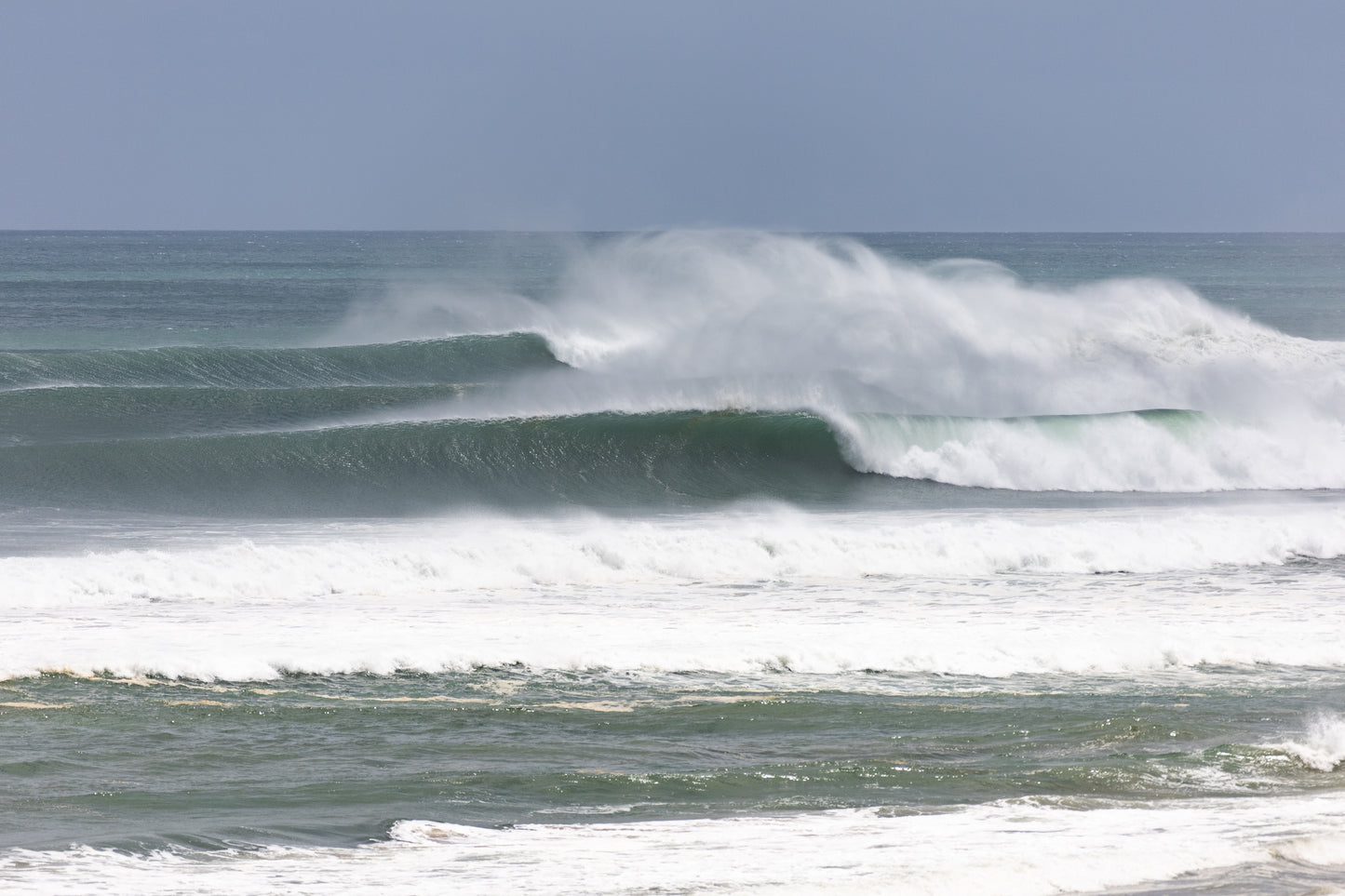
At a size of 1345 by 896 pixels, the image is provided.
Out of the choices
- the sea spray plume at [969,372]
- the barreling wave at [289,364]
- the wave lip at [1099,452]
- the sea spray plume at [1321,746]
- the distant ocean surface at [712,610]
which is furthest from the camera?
the barreling wave at [289,364]

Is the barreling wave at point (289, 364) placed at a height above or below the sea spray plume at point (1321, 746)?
above

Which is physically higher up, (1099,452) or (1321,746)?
(1099,452)

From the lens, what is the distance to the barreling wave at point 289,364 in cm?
2348

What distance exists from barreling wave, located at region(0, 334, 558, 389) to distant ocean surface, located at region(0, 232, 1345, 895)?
0.20 metres

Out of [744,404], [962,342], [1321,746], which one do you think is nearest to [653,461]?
[744,404]

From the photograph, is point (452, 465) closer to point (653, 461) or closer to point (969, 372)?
point (653, 461)

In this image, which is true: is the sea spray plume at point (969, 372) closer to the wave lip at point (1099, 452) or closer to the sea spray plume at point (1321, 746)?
the wave lip at point (1099, 452)

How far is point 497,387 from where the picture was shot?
21.6 meters

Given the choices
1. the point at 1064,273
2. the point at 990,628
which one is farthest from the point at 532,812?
the point at 1064,273

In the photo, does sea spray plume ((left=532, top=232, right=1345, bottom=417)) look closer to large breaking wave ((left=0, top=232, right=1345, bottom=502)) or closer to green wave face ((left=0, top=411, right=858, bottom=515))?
large breaking wave ((left=0, top=232, right=1345, bottom=502))

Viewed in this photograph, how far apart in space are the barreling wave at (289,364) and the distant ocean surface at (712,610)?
0.20m

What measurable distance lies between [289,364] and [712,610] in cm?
1776

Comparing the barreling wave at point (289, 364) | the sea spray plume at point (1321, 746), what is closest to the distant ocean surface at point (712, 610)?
the sea spray plume at point (1321, 746)

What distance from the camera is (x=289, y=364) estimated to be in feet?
83.8
